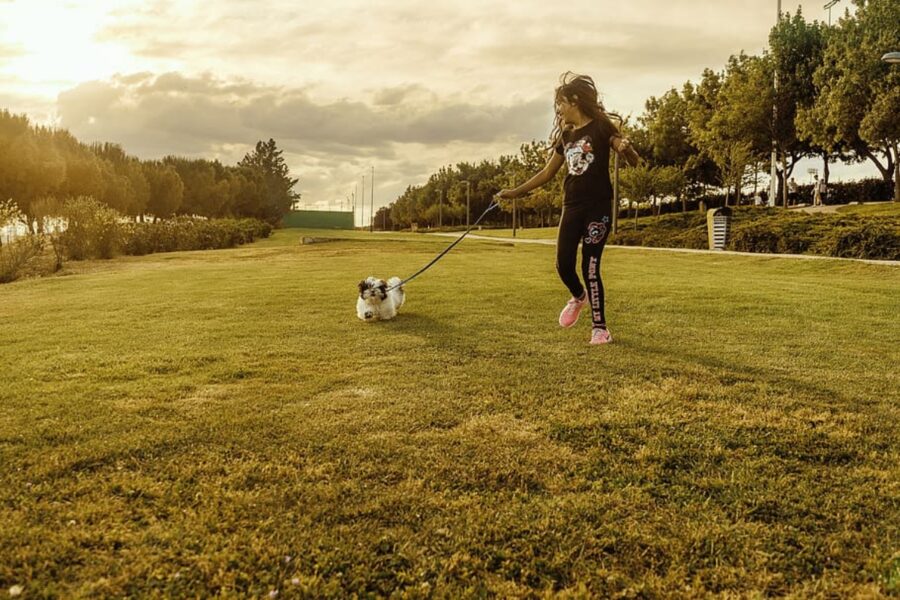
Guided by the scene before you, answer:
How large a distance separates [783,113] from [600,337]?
46.5 meters

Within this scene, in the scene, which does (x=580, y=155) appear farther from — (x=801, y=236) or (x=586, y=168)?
(x=801, y=236)

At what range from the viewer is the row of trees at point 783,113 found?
3688 cm

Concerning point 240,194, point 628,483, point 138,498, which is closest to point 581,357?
point 628,483

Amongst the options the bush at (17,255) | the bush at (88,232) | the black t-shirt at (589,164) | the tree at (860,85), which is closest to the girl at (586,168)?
the black t-shirt at (589,164)

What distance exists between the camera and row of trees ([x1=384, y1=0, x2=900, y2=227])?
36.9 m

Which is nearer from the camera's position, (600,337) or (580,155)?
(580,155)

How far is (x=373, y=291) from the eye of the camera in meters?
8.15

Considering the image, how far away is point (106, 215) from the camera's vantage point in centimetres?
2605

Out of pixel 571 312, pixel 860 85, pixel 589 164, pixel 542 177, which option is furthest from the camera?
pixel 860 85

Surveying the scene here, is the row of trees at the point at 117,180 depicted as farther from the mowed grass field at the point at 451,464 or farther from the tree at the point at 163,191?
the mowed grass field at the point at 451,464

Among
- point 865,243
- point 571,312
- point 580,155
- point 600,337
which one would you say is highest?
point 580,155

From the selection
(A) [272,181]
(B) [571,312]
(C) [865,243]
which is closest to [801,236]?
(C) [865,243]

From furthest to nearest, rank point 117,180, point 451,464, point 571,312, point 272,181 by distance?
point 272,181, point 117,180, point 571,312, point 451,464

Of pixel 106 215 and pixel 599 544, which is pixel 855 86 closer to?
pixel 106 215
